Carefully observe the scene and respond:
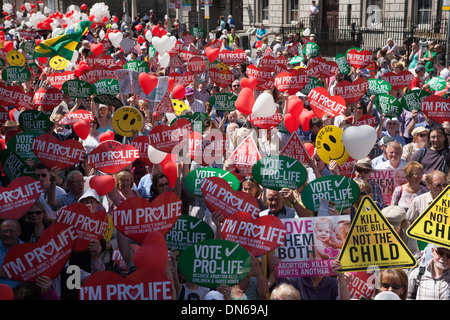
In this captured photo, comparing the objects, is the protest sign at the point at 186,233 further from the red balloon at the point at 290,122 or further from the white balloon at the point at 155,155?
the red balloon at the point at 290,122

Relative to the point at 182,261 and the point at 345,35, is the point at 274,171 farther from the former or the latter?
the point at 345,35

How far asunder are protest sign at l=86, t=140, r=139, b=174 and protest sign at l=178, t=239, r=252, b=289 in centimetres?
257

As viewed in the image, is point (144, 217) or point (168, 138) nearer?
point (144, 217)

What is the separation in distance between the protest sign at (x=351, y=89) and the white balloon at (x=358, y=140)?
283 centimetres

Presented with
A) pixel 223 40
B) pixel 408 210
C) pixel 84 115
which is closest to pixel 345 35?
pixel 223 40

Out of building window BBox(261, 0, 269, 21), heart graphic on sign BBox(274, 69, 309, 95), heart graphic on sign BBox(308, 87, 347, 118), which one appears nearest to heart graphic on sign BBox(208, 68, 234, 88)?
heart graphic on sign BBox(274, 69, 309, 95)

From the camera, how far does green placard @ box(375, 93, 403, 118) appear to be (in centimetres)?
Result: 931

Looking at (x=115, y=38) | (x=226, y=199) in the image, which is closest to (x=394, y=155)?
(x=226, y=199)

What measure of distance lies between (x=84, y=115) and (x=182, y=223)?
155 inches

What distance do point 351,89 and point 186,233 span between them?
16.4 ft

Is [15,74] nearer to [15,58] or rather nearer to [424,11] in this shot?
[15,58]

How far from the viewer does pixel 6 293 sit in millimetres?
4066

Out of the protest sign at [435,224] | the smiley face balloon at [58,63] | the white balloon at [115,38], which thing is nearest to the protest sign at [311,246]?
the protest sign at [435,224]

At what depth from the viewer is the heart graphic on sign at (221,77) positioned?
11859mm
